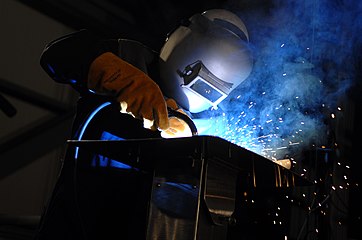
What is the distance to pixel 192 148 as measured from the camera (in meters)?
0.72

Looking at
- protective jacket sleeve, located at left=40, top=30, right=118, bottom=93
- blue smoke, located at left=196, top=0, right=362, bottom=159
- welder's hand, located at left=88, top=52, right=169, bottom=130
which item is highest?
blue smoke, located at left=196, top=0, right=362, bottom=159

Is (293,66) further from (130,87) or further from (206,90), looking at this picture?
(130,87)

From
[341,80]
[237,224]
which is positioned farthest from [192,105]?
[341,80]

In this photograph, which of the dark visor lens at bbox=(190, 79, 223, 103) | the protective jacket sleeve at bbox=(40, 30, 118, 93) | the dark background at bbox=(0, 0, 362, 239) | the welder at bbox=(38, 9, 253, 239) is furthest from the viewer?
the dark background at bbox=(0, 0, 362, 239)

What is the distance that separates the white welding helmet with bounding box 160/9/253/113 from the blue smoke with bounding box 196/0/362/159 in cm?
60

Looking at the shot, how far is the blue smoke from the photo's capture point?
219 centimetres

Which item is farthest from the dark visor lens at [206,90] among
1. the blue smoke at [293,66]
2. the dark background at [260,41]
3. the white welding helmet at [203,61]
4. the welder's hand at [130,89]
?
the dark background at [260,41]

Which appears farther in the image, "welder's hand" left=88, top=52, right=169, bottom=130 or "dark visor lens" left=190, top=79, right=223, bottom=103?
"dark visor lens" left=190, top=79, right=223, bottom=103

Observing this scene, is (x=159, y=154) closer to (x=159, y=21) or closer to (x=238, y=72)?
(x=238, y=72)

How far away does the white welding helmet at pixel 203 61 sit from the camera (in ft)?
4.63

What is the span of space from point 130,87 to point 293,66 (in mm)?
1425

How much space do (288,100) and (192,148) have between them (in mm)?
1682

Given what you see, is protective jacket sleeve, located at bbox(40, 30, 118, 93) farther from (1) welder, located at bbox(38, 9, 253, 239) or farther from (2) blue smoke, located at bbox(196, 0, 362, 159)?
(2) blue smoke, located at bbox(196, 0, 362, 159)

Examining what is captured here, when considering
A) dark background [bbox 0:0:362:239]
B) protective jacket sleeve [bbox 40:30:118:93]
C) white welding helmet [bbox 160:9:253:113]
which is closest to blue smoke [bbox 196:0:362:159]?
dark background [bbox 0:0:362:239]
